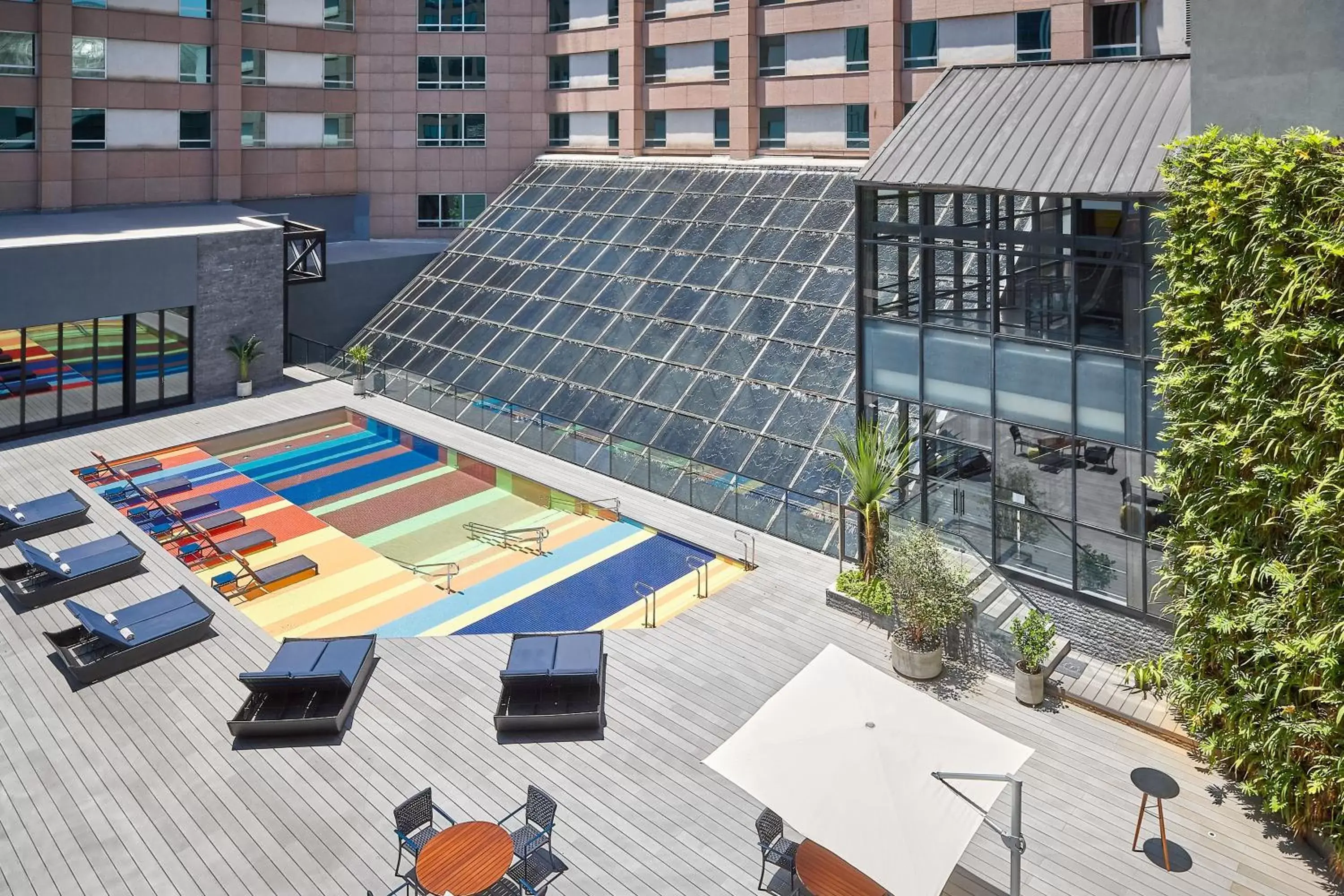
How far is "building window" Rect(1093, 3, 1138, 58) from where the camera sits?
29453 millimetres

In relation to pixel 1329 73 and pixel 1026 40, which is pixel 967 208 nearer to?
pixel 1026 40

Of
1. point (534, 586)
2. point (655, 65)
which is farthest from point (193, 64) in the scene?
point (534, 586)

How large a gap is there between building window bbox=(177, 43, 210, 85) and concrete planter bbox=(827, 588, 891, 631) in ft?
111

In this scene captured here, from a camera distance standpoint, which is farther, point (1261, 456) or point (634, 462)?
point (634, 462)

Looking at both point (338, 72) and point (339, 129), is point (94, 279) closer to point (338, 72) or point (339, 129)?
point (339, 129)

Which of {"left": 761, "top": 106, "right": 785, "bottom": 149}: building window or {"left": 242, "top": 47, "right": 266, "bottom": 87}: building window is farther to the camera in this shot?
{"left": 242, "top": 47, "right": 266, "bottom": 87}: building window

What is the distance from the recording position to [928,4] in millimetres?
33188

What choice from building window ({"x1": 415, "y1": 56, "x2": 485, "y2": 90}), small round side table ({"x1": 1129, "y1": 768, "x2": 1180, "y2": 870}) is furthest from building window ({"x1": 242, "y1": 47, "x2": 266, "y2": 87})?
small round side table ({"x1": 1129, "y1": 768, "x2": 1180, "y2": 870})

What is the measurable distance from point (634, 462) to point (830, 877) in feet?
52.7

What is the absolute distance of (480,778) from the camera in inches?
574

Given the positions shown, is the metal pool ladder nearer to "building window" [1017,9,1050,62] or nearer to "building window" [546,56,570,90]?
"building window" [1017,9,1050,62]

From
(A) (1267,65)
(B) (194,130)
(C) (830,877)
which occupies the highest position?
(B) (194,130)

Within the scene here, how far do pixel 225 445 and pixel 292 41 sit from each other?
2068 centimetres

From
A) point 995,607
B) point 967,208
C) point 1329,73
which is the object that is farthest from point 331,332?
point 1329,73
